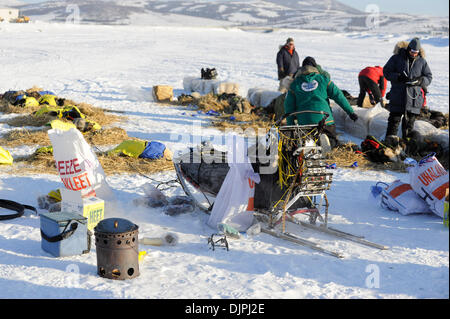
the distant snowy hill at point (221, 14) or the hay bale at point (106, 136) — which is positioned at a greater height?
the distant snowy hill at point (221, 14)

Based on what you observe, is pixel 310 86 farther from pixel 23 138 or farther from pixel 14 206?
pixel 23 138

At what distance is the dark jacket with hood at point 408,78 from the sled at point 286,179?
Answer: 2906mm

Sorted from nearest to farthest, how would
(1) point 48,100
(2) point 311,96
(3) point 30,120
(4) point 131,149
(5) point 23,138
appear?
(2) point 311,96 < (4) point 131,149 < (5) point 23,138 < (3) point 30,120 < (1) point 48,100

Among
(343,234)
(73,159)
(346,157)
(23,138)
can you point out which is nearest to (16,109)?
(23,138)

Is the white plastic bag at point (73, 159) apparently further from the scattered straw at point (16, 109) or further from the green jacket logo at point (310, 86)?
the scattered straw at point (16, 109)

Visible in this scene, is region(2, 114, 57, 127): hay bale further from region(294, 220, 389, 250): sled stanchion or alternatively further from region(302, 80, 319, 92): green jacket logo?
region(294, 220, 389, 250): sled stanchion

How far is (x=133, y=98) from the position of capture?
1298 cm

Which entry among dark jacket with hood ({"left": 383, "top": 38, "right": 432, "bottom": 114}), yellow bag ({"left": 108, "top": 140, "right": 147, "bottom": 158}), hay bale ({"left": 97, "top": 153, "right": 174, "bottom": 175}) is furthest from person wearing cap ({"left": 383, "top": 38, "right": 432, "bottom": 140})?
yellow bag ({"left": 108, "top": 140, "right": 147, "bottom": 158})

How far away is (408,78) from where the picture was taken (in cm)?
687

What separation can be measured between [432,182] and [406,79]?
2522mm

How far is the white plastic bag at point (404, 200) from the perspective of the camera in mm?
4984

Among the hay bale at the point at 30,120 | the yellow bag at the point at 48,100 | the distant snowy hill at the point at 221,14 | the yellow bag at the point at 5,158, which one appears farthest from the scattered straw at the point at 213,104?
the distant snowy hill at the point at 221,14
